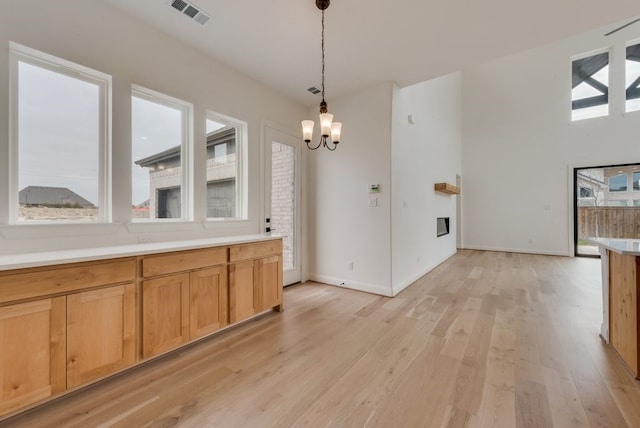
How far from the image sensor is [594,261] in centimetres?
612

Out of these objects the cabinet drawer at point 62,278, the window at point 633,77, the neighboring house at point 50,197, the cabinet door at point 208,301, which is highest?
the window at point 633,77

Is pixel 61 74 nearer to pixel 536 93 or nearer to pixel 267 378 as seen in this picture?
pixel 267 378

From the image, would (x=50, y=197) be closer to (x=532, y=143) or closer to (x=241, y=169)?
(x=241, y=169)

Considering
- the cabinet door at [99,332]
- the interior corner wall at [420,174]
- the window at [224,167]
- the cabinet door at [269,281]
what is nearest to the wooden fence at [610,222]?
the interior corner wall at [420,174]

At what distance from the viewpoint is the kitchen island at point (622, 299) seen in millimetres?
1897

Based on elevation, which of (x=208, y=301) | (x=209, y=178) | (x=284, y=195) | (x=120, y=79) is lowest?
(x=208, y=301)

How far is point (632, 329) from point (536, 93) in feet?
24.5

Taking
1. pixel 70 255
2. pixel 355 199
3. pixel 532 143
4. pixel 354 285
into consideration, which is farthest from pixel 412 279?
pixel 532 143

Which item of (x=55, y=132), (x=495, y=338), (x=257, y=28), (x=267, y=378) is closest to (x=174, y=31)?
(x=257, y=28)

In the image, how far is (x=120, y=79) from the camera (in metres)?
2.42

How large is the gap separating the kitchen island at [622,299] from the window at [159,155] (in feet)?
12.7

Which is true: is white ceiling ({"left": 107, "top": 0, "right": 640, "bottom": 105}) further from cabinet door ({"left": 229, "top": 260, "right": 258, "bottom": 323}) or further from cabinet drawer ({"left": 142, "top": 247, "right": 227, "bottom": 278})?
cabinet door ({"left": 229, "top": 260, "right": 258, "bottom": 323})

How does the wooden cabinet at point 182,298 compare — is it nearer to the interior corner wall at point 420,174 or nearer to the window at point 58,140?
the window at point 58,140

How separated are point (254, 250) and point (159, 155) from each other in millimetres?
1403
